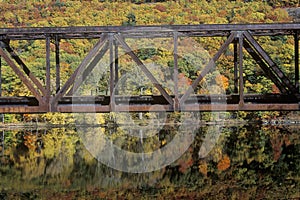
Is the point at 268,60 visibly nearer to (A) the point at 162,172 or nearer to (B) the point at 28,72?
(B) the point at 28,72

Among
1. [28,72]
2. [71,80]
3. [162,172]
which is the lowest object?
[162,172]

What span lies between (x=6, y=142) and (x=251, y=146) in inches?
659

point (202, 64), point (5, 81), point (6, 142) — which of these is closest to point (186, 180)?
point (6, 142)

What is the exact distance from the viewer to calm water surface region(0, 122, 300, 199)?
22.1 m

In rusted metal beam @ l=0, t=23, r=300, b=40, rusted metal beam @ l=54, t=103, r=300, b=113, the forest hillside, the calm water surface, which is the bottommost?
the calm water surface

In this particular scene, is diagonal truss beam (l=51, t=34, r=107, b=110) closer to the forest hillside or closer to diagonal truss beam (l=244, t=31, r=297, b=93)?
diagonal truss beam (l=244, t=31, r=297, b=93)

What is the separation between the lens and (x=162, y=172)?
91.5ft

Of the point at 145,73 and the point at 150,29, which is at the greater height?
the point at 150,29

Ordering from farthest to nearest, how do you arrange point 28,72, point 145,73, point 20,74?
point 28,72 < point 20,74 < point 145,73

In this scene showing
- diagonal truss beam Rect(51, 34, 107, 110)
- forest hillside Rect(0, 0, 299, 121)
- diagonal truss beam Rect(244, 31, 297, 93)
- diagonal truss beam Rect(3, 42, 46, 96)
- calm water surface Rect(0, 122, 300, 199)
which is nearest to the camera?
diagonal truss beam Rect(244, 31, 297, 93)

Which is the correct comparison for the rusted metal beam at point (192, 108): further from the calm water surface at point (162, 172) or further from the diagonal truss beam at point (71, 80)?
the calm water surface at point (162, 172)

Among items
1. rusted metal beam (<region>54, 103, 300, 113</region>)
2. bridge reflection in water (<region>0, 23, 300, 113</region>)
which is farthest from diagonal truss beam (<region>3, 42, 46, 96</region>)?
rusted metal beam (<region>54, 103, 300, 113</region>)

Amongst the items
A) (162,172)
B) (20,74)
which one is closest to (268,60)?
(20,74)

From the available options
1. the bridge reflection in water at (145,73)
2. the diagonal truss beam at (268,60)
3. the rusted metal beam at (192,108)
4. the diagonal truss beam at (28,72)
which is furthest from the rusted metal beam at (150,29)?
the rusted metal beam at (192,108)
